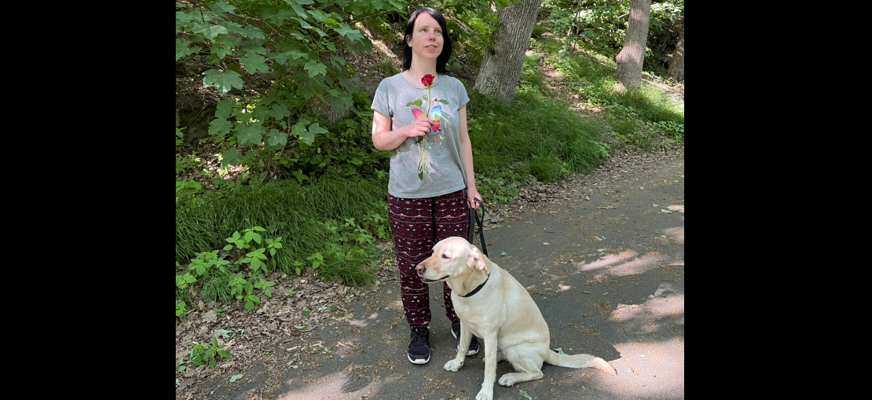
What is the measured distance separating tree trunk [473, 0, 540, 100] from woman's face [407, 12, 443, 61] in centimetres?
662

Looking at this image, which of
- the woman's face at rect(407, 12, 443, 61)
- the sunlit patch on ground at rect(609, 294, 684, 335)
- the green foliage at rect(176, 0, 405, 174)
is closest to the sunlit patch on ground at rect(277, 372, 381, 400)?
the green foliage at rect(176, 0, 405, 174)

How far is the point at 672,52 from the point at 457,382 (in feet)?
55.7

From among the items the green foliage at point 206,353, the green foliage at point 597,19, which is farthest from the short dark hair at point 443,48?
the green foliage at point 597,19

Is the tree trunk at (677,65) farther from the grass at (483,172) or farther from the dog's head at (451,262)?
the dog's head at (451,262)

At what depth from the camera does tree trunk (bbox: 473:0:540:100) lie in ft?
29.7

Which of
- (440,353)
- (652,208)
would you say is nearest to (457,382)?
(440,353)

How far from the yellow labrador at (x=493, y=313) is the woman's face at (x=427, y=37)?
3.59ft

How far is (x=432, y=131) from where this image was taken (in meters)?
2.74

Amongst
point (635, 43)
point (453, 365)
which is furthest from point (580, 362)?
point (635, 43)

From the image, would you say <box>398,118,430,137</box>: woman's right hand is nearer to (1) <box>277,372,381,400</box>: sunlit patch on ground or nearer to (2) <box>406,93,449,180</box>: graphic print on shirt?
(2) <box>406,93,449,180</box>: graphic print on shirt

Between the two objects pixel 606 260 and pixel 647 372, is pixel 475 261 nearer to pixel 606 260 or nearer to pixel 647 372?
pixel 647 372

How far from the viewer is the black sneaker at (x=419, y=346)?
120 inches
